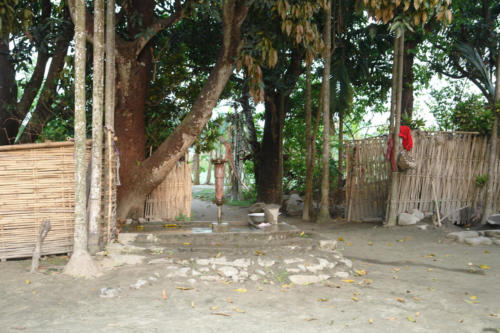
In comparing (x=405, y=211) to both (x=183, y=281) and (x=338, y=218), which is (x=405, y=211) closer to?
(x=338, y=218)

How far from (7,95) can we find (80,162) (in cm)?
508

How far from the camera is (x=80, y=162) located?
466 cm

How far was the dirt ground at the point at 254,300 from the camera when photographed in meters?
3.37

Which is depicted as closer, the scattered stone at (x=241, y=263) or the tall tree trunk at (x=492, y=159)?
the scattered stone at (x=241, y=263)

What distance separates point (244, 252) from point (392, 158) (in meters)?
4.17

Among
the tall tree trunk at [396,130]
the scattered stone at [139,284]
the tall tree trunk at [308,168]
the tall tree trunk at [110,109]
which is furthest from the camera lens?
the tall tree trunk at [308,168]

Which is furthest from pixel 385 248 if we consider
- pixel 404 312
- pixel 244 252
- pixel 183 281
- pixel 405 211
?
pixel 183 281

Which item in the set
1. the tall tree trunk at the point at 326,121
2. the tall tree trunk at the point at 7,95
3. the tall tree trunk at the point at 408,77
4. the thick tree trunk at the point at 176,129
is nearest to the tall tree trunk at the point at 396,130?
the tall tree trunk at the point at 326,121

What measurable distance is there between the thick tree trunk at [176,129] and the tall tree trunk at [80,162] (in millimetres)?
2492

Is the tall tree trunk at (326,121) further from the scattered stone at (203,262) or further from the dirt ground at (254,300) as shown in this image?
the scattered stone at (203,262)

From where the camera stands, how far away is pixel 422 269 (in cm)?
535

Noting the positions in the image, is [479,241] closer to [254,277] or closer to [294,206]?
[254,277]

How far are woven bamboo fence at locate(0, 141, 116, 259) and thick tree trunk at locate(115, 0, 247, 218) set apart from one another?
1.97m

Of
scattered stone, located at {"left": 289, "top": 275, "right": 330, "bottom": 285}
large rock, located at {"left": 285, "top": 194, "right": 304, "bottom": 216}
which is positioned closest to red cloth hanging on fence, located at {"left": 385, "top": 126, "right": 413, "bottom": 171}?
large rock, located at {"left": 285, "top": 194, "right": 304, "bottom": 216}
